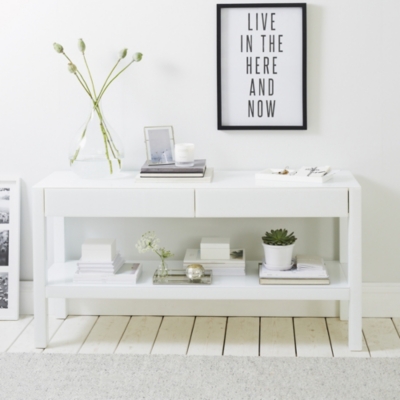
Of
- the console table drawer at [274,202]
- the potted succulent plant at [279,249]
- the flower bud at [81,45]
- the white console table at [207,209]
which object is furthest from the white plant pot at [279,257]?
the flower bud at [81,45]

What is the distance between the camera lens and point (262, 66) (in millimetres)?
3215

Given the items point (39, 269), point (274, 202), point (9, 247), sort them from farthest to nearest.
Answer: point (9, 247)
point (39, 269)
point (274, 202)

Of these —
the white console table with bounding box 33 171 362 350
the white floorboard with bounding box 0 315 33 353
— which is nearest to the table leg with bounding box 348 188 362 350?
the white console table with bounding box 33 171 362 350

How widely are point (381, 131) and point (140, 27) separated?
115 centimetres

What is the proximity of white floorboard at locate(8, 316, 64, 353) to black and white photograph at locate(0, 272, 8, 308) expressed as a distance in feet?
0.53

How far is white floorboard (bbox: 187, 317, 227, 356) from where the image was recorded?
3045 mm

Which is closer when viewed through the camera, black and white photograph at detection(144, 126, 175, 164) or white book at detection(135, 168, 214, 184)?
white book at detection(135, 168, 214, 184)

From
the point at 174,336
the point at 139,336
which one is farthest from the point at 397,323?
the point at 139,336

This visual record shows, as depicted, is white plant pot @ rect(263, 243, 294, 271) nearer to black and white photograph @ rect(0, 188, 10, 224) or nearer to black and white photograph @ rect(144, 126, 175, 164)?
black and white photograph @ rect(144, 126, 175, 164)

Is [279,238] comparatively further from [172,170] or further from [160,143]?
[160,143]

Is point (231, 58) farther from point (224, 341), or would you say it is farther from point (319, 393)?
point (319, 393)

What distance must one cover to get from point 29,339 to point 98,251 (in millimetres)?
Result: 495

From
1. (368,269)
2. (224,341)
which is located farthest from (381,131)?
(224,341)

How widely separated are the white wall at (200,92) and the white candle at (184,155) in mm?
261
